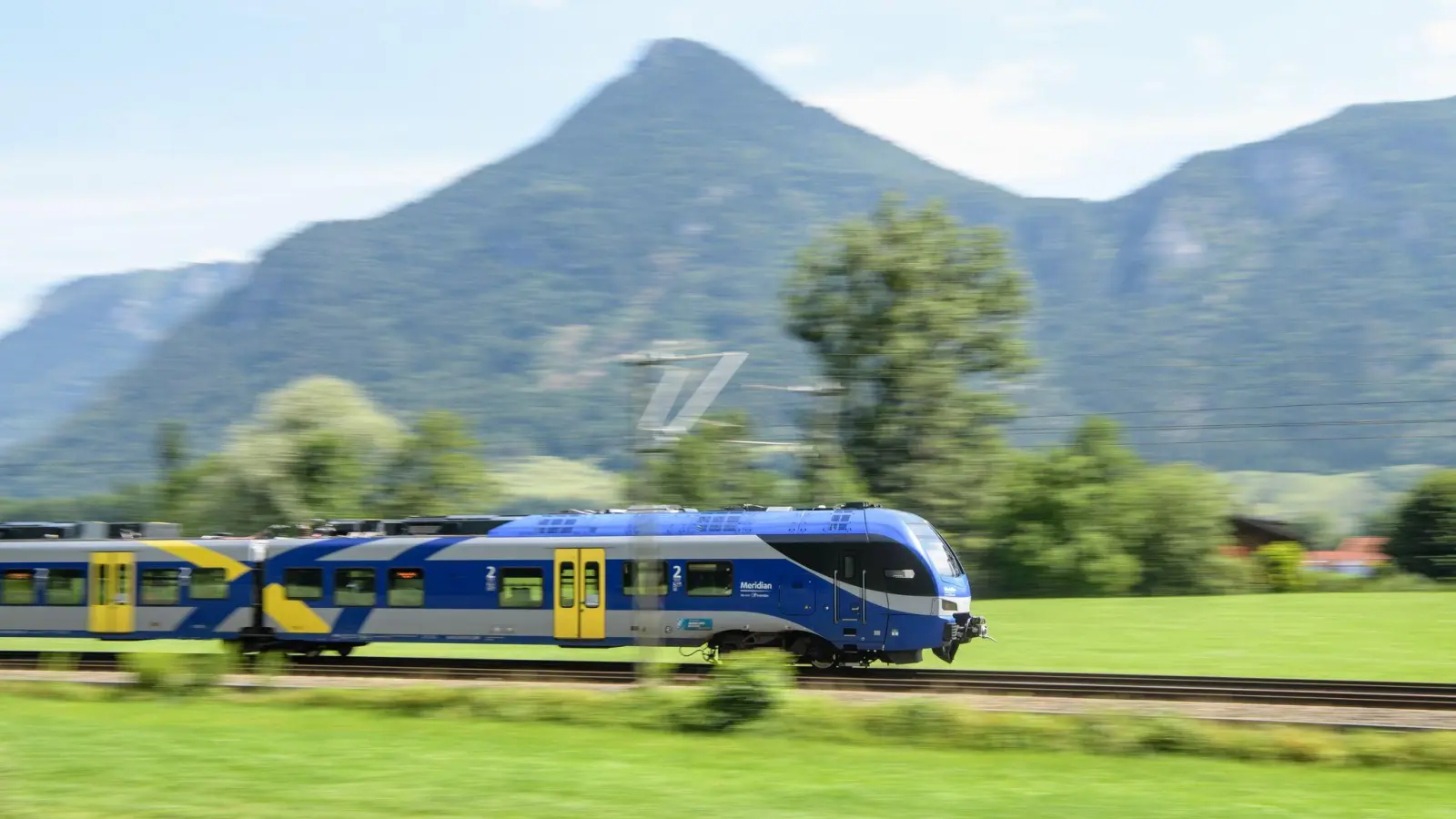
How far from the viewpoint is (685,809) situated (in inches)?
508

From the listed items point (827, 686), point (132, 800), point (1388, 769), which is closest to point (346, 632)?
point (827, 686)

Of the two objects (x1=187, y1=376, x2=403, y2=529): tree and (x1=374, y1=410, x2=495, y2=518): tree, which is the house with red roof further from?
(x1=187, y1=376, x2=403, y2=529): tree

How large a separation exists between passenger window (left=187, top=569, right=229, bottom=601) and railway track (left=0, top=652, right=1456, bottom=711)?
222 centimetres

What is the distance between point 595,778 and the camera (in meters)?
14.6

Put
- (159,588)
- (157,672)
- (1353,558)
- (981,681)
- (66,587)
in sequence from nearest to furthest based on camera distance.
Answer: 1. (157,672)
2. (981,681)
3. (159,588)
4. (66,587)
5. (1353,558)

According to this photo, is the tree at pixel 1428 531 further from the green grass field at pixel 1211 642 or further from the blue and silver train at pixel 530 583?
the blue and silver train at pixel 530 583

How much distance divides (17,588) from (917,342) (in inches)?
1645

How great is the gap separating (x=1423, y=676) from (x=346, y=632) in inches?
879

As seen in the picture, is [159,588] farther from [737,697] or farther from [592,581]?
[737,697]

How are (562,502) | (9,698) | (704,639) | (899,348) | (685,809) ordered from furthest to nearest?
(562,502), (899,348), (704,639), (9,698), (685,809)

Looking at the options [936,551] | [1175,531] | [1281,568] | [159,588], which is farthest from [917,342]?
[159,588]

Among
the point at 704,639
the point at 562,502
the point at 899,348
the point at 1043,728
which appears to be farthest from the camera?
the point at 562,502

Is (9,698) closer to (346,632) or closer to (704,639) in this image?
(346,632)

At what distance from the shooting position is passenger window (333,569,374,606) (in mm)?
28984
